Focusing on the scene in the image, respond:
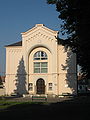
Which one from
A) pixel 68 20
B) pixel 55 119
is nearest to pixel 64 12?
pixel 68 20

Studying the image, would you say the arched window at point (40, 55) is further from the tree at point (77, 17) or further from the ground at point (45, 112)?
the tree at point (77, 17)

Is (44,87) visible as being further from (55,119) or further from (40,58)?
(55,119)

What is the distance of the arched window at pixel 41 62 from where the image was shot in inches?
1953

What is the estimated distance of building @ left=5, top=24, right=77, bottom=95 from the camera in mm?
48125

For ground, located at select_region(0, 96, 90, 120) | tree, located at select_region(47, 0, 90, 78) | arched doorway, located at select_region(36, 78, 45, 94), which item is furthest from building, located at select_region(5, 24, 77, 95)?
tree, located at select_region(47, 0, 90, 78)

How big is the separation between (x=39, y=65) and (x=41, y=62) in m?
0.71

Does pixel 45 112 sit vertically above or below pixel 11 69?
below

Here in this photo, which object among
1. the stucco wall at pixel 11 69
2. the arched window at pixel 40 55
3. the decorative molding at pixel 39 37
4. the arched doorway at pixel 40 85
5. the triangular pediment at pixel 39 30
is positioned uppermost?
the triangular pediment at pixel 39 30

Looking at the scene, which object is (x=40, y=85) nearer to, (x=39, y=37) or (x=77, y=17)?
(x=39, y=37)

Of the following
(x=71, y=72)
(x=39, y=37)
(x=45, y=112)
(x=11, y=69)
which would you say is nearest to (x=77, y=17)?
(x=45, y=112)

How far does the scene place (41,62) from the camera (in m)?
49.7

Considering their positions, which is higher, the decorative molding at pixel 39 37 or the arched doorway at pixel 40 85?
the decorative molding at pixel 39 37

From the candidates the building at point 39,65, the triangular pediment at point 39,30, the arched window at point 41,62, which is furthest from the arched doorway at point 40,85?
the triangular pediment at point 39,30

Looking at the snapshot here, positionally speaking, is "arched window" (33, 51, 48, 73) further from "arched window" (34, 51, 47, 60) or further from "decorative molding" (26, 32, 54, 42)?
"decorative molding" (26, 32, 54, 42)
